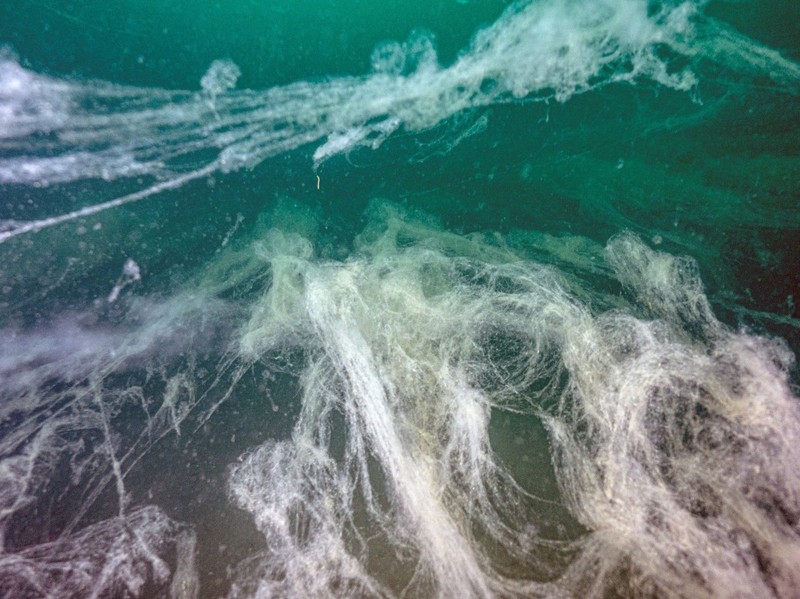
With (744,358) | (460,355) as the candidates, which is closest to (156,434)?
(460,355)

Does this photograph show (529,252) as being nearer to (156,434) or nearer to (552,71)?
(552,71)

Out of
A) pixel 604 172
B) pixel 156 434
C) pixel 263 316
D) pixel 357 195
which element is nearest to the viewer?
pixel 156 434

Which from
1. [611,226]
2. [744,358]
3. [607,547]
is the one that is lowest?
[607,547]

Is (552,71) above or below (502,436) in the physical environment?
above

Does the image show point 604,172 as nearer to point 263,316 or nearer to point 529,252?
point 529,252

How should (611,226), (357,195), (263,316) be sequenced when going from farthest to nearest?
(357,195) → (611,226) → (263,316)

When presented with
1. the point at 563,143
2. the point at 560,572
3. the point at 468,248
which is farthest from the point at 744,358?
the point at 563,143

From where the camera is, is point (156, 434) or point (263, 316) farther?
point (263, 316)
